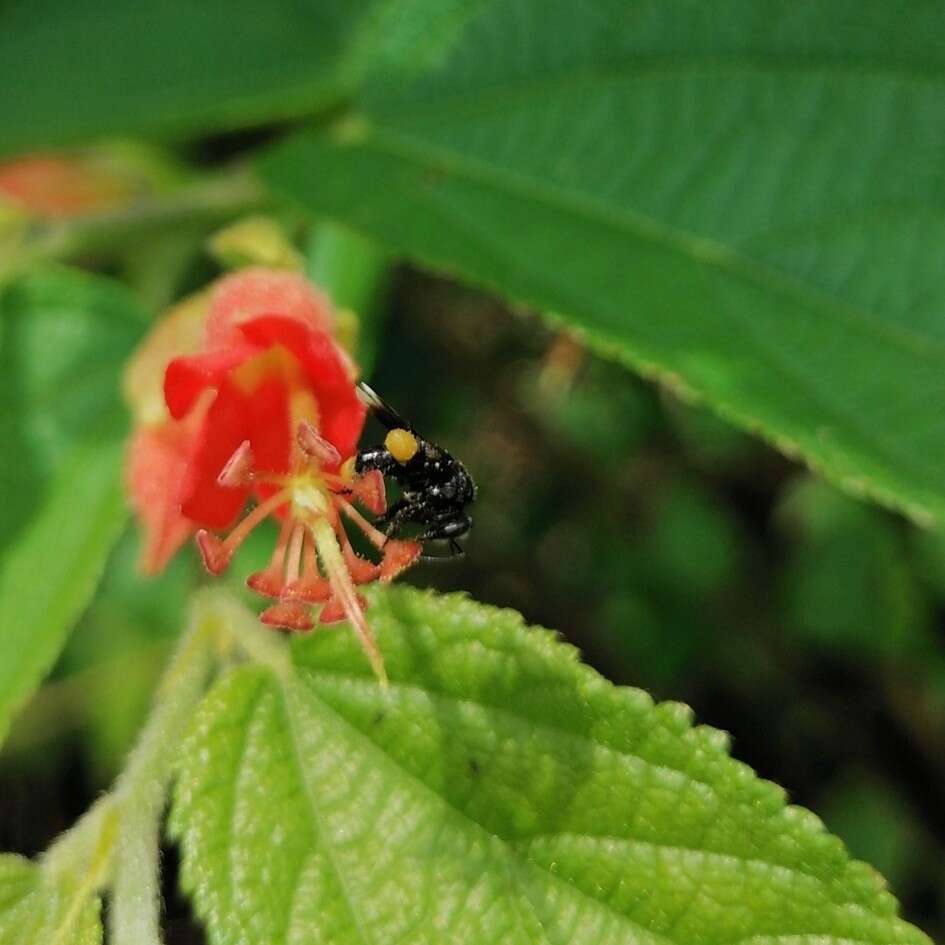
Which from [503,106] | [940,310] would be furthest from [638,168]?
[940,310]

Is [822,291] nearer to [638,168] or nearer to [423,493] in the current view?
[638,168]

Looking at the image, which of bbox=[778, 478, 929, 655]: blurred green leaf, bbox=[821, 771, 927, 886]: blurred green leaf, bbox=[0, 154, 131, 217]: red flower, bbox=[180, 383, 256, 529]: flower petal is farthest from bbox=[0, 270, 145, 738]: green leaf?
bbox=[821, 771, 927, 886]: blurred green leaf

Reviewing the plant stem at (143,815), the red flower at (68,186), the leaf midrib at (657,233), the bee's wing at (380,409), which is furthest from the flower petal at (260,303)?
the red flower at (68,186)

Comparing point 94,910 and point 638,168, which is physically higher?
point 638,168

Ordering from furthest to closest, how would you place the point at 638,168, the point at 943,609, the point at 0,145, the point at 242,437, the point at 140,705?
1. the point at 943,609
2. the point at 140,705
3. the point at 0,145
4. the point at 638,168
5. the point at 242,437

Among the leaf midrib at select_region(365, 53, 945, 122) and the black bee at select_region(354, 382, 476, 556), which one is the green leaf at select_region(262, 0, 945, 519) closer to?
the leaf midrib at select_region(365, 53, 945, 122)

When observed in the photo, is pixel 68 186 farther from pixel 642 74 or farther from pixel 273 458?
pixel 273 458

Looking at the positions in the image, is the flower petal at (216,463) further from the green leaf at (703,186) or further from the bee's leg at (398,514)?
the green leaf at (703,186)
